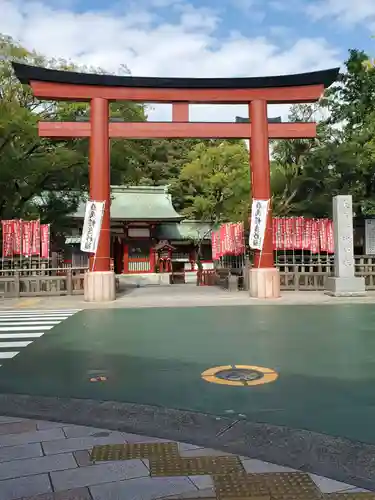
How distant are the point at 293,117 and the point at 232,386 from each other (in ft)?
75.4

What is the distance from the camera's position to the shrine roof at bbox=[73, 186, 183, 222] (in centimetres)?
3072

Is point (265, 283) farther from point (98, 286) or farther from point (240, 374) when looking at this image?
point (240, 374)

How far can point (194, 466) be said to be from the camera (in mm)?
3285

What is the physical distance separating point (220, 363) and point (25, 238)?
14.8 meters

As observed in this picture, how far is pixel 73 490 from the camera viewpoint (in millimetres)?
2936

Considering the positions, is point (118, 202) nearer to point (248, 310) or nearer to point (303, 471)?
point (248, 310)

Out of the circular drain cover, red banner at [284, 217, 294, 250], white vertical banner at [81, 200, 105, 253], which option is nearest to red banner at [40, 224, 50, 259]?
white vertical banner at [81, 200, 105, 253]

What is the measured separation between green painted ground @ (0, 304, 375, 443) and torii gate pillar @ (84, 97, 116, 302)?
4.65m


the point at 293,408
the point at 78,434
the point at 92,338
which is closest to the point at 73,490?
the point at 78,434

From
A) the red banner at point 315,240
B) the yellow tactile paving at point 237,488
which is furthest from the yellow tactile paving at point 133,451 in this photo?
the red banner at point 315,240

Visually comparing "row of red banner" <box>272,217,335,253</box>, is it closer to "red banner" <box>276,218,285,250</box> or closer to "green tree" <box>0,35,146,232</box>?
"red banner" <box>276,218,285,250</box>

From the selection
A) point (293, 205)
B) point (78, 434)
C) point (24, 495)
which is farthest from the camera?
point (293, 205)

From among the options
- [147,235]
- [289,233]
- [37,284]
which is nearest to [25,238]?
[37,284]

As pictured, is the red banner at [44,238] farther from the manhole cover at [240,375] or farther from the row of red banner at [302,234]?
the manhole cover at [240,375]
